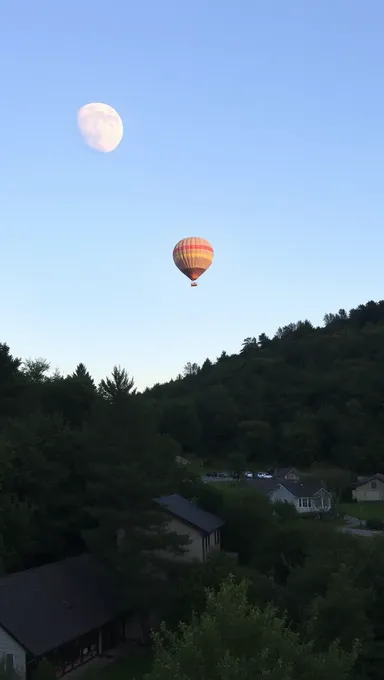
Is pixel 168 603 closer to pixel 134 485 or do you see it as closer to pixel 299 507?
pixel 134 485

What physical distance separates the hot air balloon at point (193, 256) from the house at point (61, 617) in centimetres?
1992

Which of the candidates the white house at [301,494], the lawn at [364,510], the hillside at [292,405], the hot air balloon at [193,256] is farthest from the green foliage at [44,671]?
the hillside at [292,405]

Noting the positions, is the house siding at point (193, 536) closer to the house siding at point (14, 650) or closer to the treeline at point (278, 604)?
the treeline at point (278, 604)

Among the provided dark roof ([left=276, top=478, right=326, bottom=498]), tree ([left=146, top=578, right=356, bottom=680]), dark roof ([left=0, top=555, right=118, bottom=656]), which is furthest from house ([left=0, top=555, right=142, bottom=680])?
dark roof ([left=276, top=478, right=326, bottom=498])

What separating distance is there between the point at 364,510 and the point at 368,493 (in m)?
9.63

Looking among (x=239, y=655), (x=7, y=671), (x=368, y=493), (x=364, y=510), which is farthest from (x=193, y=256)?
(x=368, y=493)

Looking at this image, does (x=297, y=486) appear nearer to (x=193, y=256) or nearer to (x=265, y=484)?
(x=265, y=484)

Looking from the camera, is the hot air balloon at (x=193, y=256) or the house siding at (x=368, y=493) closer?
the hot air balloon at (x=193, y=256)

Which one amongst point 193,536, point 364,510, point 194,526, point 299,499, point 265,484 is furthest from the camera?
point 265,484

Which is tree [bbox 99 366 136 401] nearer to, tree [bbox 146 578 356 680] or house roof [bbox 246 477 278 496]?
tree [bbox 146 578 356 680]

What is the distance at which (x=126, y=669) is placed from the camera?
941 inches

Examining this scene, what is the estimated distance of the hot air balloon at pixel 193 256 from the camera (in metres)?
41.9

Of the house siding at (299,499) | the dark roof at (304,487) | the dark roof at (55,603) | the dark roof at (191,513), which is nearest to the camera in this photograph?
the dark roof at (55,603)

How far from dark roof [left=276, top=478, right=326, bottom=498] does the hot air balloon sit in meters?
31.1
